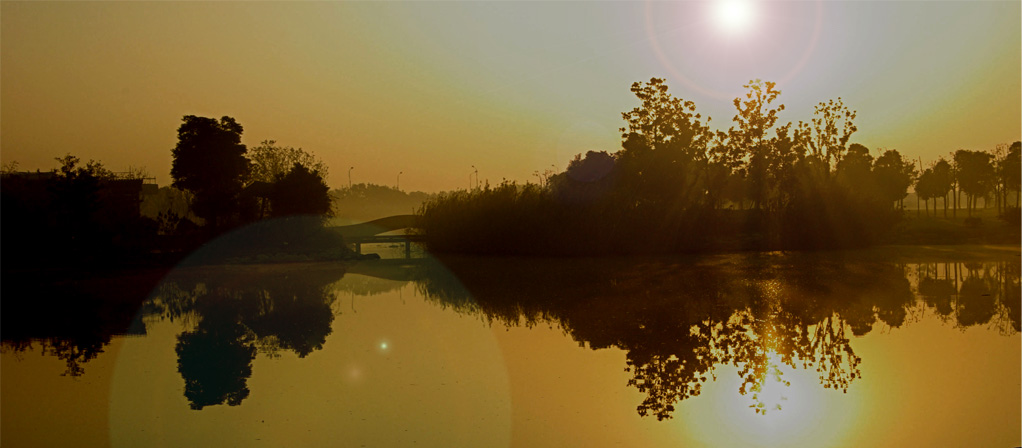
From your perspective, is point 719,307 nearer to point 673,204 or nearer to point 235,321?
point 235,321

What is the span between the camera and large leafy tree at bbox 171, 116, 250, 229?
44062mm

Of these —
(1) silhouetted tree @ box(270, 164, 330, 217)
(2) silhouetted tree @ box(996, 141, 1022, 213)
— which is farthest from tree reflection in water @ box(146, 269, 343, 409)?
(2) silhouetted tree @ box(996, 141, 1022, 213)

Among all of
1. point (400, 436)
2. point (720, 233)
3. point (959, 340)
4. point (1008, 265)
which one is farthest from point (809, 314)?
point (720, 233)

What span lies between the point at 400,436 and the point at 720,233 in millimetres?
35321

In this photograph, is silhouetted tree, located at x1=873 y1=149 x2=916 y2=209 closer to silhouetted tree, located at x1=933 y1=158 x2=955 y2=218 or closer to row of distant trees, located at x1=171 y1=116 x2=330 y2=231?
silhouetted tree, located at x1=933 y1=158 x2=955 y2=218

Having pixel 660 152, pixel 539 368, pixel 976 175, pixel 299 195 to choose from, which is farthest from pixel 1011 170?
pixel 539 368

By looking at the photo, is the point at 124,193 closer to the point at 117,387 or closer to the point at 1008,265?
the point at 117,387

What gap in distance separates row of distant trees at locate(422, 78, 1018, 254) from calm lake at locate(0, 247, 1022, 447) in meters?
13.6

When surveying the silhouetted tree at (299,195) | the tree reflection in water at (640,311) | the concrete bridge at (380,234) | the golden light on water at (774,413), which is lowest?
the golden light on water at (774,413)

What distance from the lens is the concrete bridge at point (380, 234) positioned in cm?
3834

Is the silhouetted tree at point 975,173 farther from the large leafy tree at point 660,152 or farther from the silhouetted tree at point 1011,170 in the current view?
the large leafy tree at point 660,152

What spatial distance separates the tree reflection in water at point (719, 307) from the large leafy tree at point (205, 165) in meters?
20.4

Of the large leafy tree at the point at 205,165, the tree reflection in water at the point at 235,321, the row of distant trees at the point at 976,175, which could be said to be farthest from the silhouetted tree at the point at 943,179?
the tree reflection in water at the point at 235,321

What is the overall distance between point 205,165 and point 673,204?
26199 mm
